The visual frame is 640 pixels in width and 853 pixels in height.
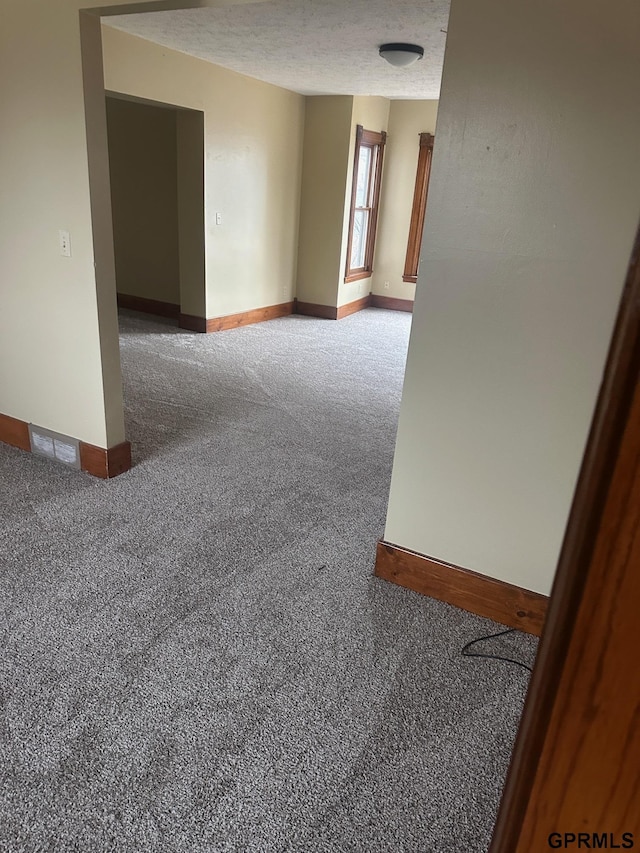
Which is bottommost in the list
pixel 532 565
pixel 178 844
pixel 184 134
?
pixel 178 844

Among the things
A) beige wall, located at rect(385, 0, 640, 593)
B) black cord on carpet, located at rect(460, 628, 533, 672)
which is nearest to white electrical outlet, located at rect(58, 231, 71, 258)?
beige wall, located at rect(385, 0, 640, 593)

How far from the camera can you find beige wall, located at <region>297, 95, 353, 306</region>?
6.38 m

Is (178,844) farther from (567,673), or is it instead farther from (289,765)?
(567,673)

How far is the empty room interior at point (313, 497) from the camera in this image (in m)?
1.50

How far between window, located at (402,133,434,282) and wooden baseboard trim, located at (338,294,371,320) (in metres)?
0.56

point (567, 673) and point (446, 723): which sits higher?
point (567, 673)

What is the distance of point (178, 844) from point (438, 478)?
133cm

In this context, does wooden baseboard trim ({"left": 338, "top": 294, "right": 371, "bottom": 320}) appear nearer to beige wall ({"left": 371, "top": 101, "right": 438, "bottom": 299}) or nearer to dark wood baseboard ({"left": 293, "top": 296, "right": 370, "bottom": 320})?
dark wood baseboard ({"left": 293, "top": 296, "right": 370, "bottom": 320})

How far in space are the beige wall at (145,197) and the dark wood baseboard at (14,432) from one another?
3.44 metres

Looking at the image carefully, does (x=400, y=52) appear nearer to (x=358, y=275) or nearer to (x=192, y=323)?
(x=192, y=323)

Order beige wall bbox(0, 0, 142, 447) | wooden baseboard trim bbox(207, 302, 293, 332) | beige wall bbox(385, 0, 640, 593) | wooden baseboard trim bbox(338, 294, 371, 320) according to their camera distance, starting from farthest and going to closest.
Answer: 1. wooden baseboard trim bbox(338, 294, 371, 320)
2. wooden baseboard trim bbox(207, 302, 293, 332)
3. beige wall bbox(0, 0, 142, 447)
4. beige wall bbox(385, 0, 640, 593)

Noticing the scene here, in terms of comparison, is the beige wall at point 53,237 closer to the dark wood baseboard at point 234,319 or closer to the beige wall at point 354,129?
the dark wood baseboard at point 234,319

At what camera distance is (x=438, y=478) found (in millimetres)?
2127

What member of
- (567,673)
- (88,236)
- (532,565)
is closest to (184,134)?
(88,236)
